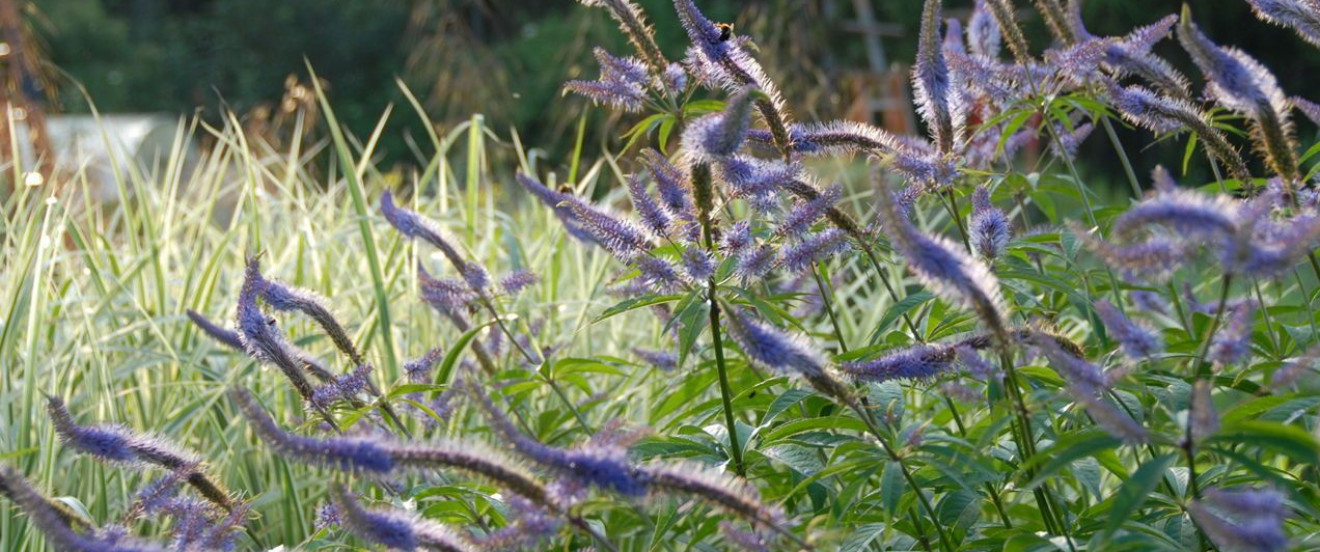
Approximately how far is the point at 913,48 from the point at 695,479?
69.8ft

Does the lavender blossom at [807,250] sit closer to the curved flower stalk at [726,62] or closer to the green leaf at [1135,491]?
the curved flower stalk at [726,62]

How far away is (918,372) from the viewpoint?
5.14 ft

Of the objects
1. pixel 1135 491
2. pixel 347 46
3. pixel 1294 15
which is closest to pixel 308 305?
pixel 1135 491

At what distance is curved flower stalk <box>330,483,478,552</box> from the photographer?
125 centimetres

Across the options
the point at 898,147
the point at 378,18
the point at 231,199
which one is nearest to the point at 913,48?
the point at 231,199

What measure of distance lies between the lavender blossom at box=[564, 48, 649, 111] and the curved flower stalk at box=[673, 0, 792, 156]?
162 millimetres

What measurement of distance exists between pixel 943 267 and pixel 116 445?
999 mm

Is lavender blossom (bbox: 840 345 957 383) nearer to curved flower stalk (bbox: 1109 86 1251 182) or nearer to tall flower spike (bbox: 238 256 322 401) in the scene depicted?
curved flower stalk (bbox: 1109 86 1251 182)

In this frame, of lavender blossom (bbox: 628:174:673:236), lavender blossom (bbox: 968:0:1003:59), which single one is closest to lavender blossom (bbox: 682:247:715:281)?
lavender blossom (bbox: 628:174:673:236)

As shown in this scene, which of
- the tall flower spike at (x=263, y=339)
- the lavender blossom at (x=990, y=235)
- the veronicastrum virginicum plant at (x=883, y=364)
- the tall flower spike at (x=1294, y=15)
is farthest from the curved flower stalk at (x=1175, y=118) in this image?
the tall flower spike at (x=263, y=339)

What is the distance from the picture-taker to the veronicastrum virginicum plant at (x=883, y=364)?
48.5 inches

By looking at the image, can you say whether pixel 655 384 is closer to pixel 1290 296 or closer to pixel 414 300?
pixel 414 300

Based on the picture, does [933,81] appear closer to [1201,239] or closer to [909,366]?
[909,366]

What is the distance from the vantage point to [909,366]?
5.14ft
